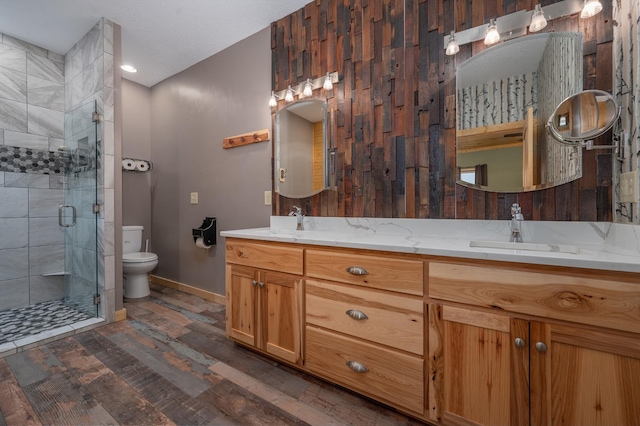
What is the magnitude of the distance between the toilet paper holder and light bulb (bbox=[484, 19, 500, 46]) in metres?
2.60

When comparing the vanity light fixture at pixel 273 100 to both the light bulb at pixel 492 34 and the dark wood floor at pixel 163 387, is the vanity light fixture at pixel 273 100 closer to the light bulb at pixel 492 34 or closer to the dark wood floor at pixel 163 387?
the light bulb at pixel 492 34

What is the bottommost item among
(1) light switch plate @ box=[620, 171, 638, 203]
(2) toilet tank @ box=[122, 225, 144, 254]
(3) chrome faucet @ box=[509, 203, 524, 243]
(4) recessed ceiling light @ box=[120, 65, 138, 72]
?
(2) toilet tank @ box=[122, 225, 144, 254]

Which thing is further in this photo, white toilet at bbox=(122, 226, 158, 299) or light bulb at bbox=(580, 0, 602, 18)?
white toilet at bbox=(122, 226, 158, 299)

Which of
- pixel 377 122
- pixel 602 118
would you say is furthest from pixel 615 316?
pixel 377 122

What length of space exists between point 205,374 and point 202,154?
2.14 meters

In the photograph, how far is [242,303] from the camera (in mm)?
1854

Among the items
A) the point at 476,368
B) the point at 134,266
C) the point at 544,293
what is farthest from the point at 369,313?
the point at 134,266

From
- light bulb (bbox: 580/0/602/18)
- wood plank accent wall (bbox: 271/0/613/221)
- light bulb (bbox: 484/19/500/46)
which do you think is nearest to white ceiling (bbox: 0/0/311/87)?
wood plank accent wall (bbox: 271/0/613/221)

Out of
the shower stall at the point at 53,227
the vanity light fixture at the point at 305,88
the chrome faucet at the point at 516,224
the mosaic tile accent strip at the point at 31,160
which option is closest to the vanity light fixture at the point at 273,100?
the vanity light fixture at the point at 305,88

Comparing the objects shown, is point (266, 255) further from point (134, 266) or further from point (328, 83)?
Result: point (134, 266)

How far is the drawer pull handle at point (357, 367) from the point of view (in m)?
1.35

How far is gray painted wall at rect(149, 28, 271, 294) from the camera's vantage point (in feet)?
8.14

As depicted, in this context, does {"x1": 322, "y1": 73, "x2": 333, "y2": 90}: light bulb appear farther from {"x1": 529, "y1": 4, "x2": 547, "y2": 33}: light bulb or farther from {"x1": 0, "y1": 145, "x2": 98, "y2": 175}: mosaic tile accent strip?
{"x1": 0, "y1": 145, "x2": 98, "y2": 175}: mosaic tile accent strip

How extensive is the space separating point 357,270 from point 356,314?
22cm
